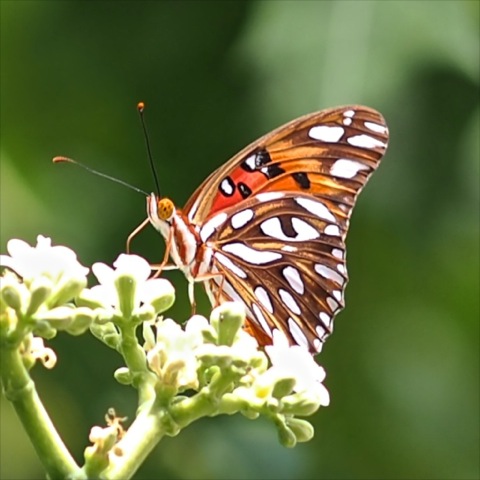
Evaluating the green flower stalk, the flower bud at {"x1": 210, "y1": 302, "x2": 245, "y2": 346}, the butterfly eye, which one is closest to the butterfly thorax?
the butterfly eye

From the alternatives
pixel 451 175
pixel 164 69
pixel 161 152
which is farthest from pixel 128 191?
pixel 451 175

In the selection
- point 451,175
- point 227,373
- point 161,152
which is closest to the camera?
point 227,373

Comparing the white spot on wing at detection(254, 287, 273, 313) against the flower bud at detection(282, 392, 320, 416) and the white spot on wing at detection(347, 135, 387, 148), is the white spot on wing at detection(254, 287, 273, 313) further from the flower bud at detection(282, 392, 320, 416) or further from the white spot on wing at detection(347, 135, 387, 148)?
the flower bud at detection(282, 392, 320, 416)

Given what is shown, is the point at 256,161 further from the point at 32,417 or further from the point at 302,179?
the point at 32,417

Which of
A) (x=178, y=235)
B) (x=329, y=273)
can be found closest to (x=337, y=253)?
(x=329, y=273)

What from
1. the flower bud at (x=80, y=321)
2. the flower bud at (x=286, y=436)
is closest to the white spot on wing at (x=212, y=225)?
the flower bud at (x=286, y=436)

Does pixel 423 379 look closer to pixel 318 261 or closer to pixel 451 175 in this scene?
pixel 451 175

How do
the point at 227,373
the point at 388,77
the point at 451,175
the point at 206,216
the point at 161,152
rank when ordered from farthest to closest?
the point at 161,152
the point at 451,175
the point at 388,77
the point at 206,216
the point at 227,373
